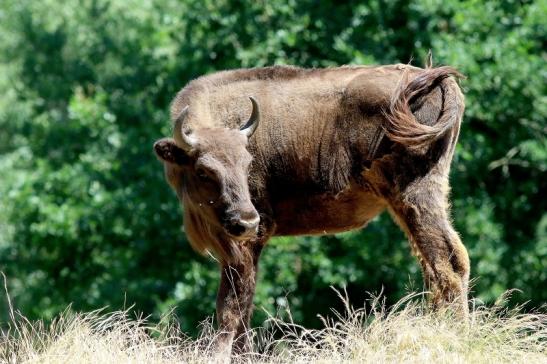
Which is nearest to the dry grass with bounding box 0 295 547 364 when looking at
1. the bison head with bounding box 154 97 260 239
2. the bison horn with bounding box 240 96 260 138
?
the bison head with bounding box 154 97 260 239

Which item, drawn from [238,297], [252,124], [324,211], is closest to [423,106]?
[324,211]

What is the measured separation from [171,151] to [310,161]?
3.95ft

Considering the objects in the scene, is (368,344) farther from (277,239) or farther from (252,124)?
(277,239)

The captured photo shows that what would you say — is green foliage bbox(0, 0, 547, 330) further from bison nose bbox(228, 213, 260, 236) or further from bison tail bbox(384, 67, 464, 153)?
bison nose bbox(228, 213, 260, 236)

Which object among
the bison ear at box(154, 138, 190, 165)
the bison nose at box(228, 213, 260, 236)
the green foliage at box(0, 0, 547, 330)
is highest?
the bison ear at box(154, 138, 190, 165)

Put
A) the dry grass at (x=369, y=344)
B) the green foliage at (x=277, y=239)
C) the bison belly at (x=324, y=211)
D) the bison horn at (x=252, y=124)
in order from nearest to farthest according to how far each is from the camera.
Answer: the dry grass at (x=369, y=344), the bison horn at (x=252, y=124), the bison belly at (x=324, y=211), the green foliage at (x=277, y=239)

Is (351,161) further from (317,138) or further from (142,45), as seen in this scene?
(142,45)

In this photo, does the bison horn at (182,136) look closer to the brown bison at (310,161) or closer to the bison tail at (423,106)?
the brown bison at (310,161)

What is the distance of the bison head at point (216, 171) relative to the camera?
8328 mm

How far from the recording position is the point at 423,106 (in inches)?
340

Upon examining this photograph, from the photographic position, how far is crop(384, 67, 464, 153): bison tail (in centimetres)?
836

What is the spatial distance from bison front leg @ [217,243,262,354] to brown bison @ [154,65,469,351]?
0.4 inches

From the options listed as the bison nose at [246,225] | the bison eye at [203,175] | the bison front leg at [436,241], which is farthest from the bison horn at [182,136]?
Result: the bison front leg at [436,241]

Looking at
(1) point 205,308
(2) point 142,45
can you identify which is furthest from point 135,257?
(2) point 142,45
